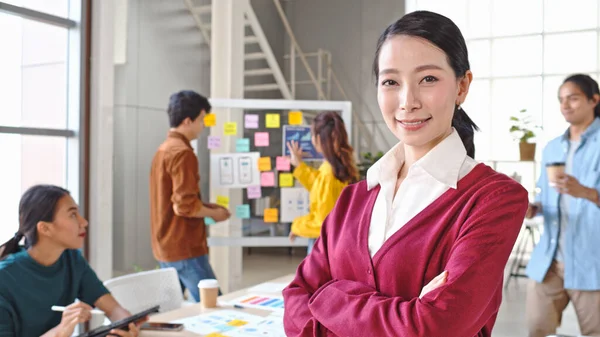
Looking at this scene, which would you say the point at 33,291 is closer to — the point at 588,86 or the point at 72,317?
the point at 72,317

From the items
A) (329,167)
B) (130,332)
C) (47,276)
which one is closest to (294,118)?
(329,167)

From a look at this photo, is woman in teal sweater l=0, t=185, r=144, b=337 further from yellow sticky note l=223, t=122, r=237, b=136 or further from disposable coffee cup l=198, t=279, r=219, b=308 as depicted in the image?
yellow sticky note l=223, t=122, r=237, b=136

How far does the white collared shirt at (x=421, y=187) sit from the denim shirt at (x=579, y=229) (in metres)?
2.17

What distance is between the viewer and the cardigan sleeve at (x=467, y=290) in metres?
1.08

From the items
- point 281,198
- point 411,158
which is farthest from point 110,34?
point 411,158

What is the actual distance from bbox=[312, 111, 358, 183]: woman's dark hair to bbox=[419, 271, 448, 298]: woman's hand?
286 cm

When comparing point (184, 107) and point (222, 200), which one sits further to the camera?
point (222, 200)

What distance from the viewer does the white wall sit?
8.72m

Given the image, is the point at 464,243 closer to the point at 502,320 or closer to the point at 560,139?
the point at 560,139

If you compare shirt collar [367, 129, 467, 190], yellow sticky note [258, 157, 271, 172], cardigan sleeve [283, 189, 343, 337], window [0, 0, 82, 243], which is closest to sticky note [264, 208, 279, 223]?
yellow sticky note [258, 157, 271, 172]

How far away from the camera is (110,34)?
14.9 feet

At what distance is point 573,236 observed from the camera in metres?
3.16

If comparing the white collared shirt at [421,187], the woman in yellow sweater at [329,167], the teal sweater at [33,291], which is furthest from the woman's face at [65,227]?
the woman in yellow sweater at [329,167]

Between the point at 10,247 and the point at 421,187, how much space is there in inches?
69.6
